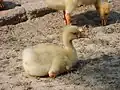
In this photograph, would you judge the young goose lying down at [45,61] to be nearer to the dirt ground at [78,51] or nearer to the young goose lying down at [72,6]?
the dirt ground at [78,51]

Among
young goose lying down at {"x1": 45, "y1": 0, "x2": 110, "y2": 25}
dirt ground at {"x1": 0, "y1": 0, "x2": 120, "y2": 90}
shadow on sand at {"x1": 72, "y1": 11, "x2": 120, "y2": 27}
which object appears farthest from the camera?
shadow on sand at {"x1": 72, "y1": 11, "x2": 120, "y2": 27}

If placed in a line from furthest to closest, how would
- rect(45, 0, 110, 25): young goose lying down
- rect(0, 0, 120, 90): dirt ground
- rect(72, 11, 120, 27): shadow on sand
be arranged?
1. rect(72, 11, 120, 27): shadow on sand
2. rect(45, 0, 110, 25): young goose lying down
3. rect(0, 0, 120, 90): dirt ground

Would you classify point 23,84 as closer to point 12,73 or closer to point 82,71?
point 12,73

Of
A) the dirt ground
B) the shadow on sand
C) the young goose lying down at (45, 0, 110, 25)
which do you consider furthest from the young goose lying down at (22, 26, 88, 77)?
the shadow on sand

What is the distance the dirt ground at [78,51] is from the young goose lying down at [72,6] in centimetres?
14

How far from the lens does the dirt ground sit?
361 cm

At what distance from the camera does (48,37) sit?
15.6ft

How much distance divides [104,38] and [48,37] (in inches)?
25.5

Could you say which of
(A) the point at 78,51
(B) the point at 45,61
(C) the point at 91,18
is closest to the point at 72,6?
(C) the point at 91,18

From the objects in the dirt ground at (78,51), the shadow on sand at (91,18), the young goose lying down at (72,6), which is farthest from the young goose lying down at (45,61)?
the shadow on sand at (91,18)

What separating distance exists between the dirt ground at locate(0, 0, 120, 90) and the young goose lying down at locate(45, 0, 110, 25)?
0.14 meters

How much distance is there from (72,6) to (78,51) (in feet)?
2.53

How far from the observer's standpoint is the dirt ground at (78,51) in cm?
361

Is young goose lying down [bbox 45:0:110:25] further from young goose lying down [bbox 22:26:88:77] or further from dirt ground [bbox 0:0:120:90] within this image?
young goose lying down [bbox 22:26:88:77]
